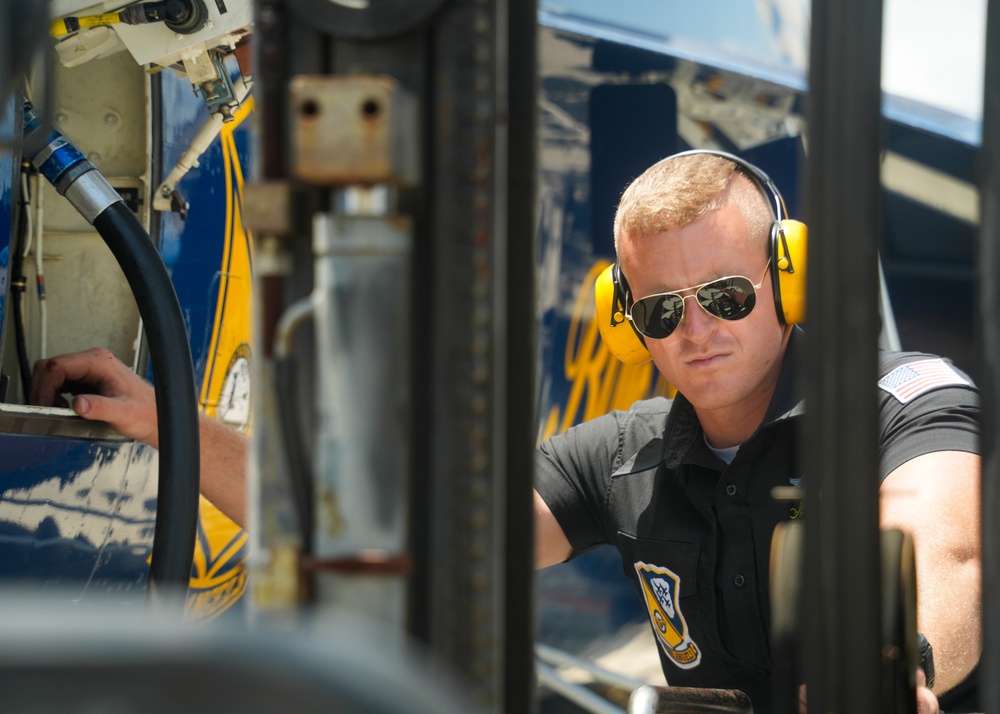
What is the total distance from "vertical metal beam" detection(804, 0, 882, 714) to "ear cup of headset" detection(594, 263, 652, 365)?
1.32m

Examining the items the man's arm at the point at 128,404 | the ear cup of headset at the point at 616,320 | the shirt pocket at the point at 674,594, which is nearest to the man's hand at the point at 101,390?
the man's arm at the point at 128,404

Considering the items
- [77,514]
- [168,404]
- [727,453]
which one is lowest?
[77,514]

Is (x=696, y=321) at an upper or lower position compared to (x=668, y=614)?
upper

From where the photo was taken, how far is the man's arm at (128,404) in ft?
9.00

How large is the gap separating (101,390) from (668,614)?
1.42 m

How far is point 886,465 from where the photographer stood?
2.04 metres

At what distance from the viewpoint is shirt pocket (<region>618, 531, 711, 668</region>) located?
235cm

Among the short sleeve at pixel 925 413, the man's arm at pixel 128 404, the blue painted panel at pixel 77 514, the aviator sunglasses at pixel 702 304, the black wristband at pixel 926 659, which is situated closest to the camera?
the black wristband at pixel 926 659

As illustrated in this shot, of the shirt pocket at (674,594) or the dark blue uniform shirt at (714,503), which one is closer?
the dark blue uniform shirt at (714,503)

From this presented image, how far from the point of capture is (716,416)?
2475 mm

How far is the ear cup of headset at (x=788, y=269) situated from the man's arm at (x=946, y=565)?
487 mm

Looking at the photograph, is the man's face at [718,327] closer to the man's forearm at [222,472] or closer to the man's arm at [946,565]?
the man's arm at [946,565]

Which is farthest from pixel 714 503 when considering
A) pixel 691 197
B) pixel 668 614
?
pixel 691 197

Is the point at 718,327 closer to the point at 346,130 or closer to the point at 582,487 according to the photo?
the point at 582,487
